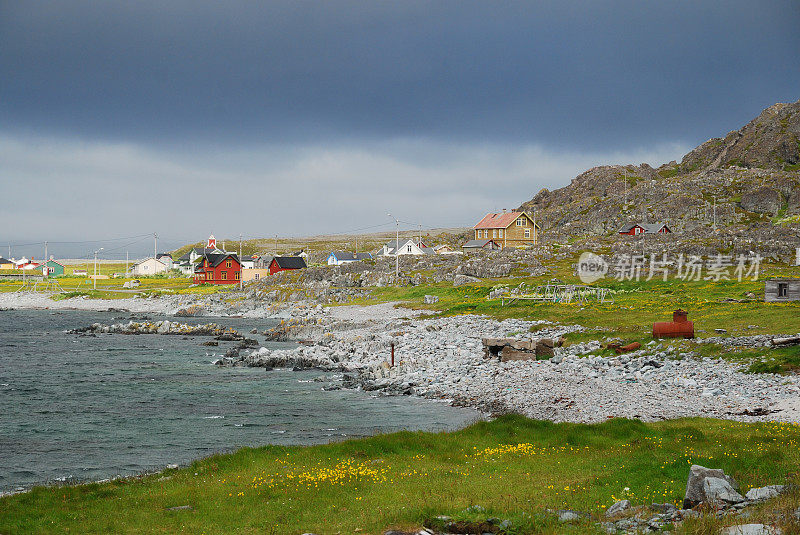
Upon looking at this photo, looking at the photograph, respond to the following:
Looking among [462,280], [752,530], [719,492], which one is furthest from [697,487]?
[462,280]

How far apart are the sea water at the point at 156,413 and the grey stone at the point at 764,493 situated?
1590 centimetres

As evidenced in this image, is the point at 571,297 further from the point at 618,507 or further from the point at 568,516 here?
the point at 568,516

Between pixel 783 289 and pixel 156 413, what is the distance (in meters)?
47.8

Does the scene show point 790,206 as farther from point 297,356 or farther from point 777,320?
point 297,356

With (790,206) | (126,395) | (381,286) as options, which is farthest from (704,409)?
(790,206)

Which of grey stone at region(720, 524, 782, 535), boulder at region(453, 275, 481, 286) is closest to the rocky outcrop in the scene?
boulder at region(453, 275, 481, 286)

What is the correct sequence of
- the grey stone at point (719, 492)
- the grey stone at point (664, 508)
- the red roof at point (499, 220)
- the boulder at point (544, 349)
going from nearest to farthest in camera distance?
1. the grey stone at point (719, 492)
2. the grey stone at point (664, 508)
3. the boulder at point (544, 349)
4. the red roof at point (499, 220)

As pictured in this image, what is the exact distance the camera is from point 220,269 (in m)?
155

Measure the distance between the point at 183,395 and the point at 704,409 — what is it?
27.8 metres

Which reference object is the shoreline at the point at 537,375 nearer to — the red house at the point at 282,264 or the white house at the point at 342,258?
the red house at the point at 282,264

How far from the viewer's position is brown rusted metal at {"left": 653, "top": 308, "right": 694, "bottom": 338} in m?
37.7

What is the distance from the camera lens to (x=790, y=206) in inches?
6462

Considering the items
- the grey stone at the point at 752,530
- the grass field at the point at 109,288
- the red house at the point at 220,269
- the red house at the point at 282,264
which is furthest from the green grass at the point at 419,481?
the red house at the point at 220,269

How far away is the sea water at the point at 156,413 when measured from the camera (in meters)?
24.0
